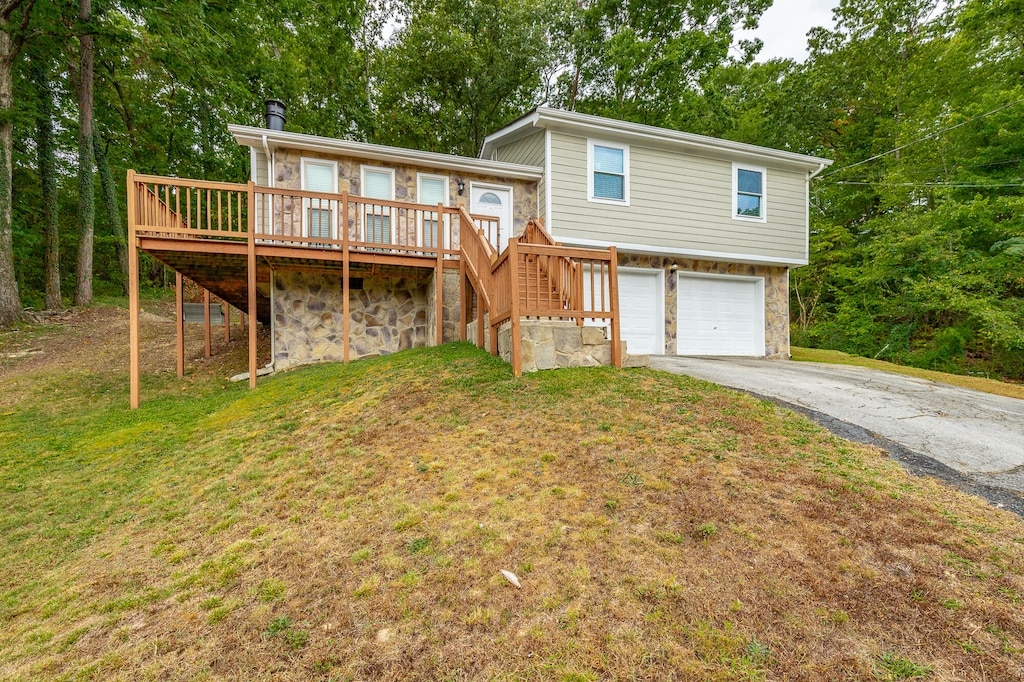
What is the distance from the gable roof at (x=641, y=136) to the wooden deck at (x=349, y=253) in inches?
90.0

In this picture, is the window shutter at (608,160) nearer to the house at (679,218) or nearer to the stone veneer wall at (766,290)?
the house at (679,218)

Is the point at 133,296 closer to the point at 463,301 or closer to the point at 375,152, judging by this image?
the point at 375,152

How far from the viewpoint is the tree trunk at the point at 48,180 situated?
492 inches

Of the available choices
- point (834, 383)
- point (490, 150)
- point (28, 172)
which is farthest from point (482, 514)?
point (28, 172)

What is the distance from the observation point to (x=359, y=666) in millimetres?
1822

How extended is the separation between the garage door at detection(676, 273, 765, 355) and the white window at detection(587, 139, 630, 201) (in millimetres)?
2394

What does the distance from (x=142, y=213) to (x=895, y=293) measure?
729 inches

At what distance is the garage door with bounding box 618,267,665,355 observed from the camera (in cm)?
962

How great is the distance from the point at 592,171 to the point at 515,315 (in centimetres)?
525

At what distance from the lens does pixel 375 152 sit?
852 cm

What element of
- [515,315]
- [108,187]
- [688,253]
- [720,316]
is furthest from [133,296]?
[108,187]

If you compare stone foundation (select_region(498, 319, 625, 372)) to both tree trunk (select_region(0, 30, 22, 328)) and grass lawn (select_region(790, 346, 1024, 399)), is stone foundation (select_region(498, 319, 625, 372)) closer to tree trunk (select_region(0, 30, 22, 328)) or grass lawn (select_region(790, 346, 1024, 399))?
grass lawn (select_region(790, 346, 1024, 399))

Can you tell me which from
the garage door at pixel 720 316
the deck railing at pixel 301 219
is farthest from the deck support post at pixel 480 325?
the garage door at pixel 720 316

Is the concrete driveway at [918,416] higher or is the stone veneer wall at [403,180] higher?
the stone veneer wall at [403,180]
